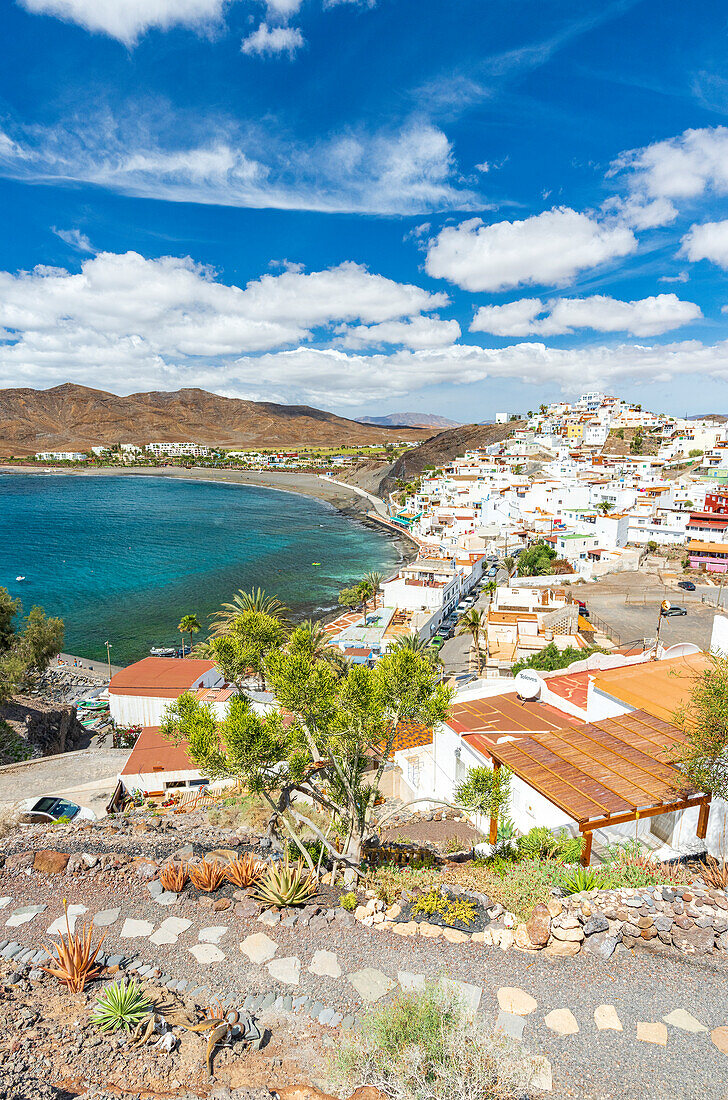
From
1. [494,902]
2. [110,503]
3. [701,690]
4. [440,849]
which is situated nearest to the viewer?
[494,902]

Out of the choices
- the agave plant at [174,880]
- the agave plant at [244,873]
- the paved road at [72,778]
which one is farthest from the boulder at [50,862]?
Answer: the paved road at [72,778]

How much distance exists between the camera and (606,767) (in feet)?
32.0

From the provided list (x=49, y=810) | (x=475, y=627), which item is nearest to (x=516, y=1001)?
(x=49, y=810)

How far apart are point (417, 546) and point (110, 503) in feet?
249

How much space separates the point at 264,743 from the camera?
7.12 metres

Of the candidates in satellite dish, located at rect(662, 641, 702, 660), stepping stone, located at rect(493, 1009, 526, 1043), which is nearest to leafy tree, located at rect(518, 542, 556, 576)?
satellite dish, located at rect(662, 641, 702, 660)

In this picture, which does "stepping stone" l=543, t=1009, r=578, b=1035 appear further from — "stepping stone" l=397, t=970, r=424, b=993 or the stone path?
"stepping stone" l=397, t=970, r=424, b=993

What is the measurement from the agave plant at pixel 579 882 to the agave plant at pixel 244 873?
4.65 m

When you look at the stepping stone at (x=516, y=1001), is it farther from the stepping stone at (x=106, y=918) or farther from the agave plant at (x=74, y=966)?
the stepping stone at (x=106, y=918)

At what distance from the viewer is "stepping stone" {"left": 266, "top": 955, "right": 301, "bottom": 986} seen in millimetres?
6516

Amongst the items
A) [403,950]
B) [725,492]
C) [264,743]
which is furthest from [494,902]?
[725,492]

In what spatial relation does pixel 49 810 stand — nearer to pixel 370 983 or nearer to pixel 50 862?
pixel 50 862

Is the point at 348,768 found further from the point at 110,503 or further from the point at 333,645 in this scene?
the point at 110,503

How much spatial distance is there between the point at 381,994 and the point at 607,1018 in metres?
2.50
